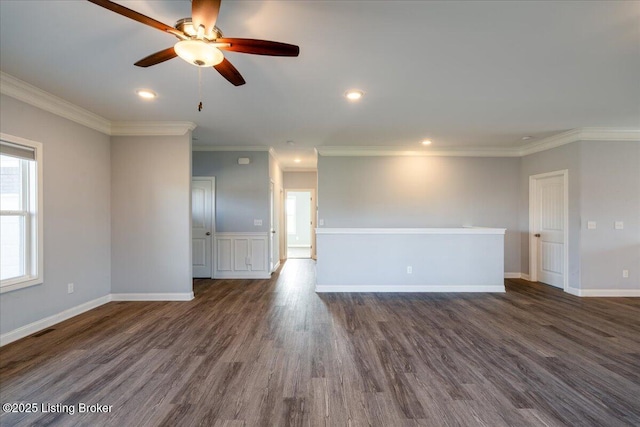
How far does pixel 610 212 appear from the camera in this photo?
4469 millimetres

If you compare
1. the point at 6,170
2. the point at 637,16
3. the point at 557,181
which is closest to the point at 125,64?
the point at 6,170

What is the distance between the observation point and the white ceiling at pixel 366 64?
1.84 metres

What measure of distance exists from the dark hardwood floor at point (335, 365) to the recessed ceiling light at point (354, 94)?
2.63m

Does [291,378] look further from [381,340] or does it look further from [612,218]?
[612,218]

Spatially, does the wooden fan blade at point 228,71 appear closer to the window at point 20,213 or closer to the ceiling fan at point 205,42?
the ceiling fan at point 205,42

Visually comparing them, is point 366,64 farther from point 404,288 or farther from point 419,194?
point 419,194

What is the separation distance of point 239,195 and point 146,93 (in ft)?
9.19

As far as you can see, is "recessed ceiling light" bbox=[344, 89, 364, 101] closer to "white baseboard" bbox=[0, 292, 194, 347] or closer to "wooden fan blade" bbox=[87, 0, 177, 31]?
"wooden fan blade" bbox=[87, 0, 177, 31]

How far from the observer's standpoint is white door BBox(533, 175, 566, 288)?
4930mm

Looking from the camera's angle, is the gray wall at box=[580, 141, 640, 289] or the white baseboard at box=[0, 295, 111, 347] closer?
the white baseboard at box=[0, 295, 111, 347]

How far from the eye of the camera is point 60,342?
2.85 m

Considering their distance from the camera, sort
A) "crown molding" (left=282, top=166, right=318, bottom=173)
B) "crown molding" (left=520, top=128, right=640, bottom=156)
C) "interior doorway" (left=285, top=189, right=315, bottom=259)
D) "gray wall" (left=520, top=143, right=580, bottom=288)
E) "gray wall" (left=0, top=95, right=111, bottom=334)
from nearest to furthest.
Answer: "gray wall" (left=0, top=95, right=111, bottom=334) < "crown molding" (left=520, top=128, right=640, bottom=156) < "gray wall" (left=520, top=143, right=580, bottom=288) < "crown molding" (left=282, top=166, right=318, bottom=173) < "interior doorway" (left=285, top=189, right=315, bottom=259)

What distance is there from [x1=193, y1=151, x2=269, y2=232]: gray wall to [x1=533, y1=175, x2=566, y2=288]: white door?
17.4 feet

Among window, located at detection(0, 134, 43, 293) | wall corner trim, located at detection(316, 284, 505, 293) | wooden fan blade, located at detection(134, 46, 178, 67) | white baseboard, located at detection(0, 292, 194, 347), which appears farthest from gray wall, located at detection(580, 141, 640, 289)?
window, located at detection(0, 134, 43, 293)
